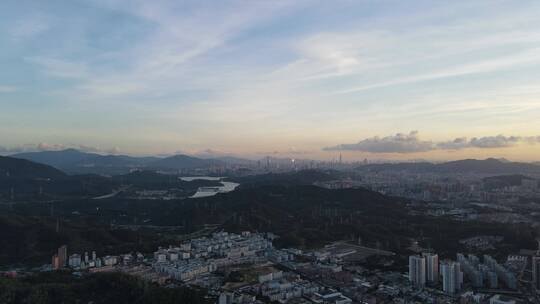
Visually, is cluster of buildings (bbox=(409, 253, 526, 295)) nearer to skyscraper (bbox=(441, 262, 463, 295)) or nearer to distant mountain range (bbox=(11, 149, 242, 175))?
skyscraper (bbox=(441, 262, 463, 295))

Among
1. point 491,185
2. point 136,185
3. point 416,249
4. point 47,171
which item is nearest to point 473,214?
point 416,249

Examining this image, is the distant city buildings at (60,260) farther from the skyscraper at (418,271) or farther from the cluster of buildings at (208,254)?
the skyscraper at (418,271)

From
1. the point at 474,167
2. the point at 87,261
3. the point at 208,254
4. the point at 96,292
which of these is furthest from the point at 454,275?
the point at 474,167

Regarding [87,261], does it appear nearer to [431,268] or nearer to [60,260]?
[60,260]

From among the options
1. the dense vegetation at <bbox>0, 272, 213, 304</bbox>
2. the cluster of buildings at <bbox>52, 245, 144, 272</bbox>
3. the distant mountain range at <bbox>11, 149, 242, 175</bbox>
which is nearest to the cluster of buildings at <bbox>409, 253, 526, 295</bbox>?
the dense vegetation at <bbox>0, 272, 213, 304</bbox>

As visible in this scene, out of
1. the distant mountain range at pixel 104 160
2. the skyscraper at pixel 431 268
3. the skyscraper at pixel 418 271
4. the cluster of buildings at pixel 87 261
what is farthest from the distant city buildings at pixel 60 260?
the distant mountain range at pixel 104 160
